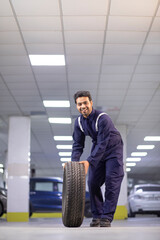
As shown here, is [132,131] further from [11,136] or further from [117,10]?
[117,10]

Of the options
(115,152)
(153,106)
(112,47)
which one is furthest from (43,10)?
(153,106)

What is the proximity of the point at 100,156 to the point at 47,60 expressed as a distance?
491 centimetres

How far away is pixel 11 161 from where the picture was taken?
12.6 meters

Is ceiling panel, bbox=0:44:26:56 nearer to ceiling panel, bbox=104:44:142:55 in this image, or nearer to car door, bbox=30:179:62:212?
ceiling panel, bbox=104:44:142:55

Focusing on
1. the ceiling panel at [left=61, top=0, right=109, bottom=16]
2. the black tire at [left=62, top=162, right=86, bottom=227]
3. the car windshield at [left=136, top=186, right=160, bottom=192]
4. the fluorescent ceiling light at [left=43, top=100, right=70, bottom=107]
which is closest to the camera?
the black tire at [left=62, top=162, right=86, bottom=227]

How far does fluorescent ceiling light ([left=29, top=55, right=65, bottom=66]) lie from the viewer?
7723 mm

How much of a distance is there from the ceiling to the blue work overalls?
260 centimetres

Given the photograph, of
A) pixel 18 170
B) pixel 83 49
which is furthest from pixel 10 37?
pixel 18 170

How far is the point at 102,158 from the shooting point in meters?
3.51

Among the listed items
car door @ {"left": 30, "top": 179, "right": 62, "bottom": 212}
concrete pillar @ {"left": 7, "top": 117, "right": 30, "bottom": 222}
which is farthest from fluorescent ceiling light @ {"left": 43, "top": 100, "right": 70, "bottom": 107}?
car door @ {"left": 30, "top": 179, "right": 62, "bottom": 212}

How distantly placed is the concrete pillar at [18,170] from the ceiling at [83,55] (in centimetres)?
68

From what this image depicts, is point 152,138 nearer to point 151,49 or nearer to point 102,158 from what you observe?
point 151,49

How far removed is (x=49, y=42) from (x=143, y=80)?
3.15m

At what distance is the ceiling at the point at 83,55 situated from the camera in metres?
5.80
